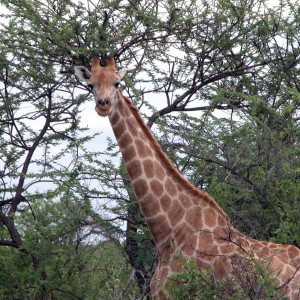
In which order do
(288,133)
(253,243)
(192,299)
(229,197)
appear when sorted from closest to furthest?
(192,299)
(253,243)
(229,197)
(288,133)

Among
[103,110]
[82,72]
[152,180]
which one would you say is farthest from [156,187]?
[82,72]

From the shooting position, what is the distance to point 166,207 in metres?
7.88

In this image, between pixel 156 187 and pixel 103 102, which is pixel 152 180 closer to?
pixel 156 187

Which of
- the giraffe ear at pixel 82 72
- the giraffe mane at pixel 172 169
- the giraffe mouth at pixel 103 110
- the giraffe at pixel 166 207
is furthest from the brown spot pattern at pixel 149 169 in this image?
the giraffe ear at pixel 82 72

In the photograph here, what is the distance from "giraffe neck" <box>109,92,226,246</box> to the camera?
7.86 m

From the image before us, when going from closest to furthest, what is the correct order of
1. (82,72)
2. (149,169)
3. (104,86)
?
(149,169)
(104,86)
(82,72)

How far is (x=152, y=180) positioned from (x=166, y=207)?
0.28m

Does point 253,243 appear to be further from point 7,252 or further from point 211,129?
point 7,252

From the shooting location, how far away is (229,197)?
31.2 feet

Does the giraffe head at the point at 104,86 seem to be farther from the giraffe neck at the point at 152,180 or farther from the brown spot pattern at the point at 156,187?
the brown spot pattern at the point at 156,187

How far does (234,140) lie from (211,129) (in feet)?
1.67

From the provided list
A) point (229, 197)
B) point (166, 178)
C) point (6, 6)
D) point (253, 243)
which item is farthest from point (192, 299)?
point (6, 6)

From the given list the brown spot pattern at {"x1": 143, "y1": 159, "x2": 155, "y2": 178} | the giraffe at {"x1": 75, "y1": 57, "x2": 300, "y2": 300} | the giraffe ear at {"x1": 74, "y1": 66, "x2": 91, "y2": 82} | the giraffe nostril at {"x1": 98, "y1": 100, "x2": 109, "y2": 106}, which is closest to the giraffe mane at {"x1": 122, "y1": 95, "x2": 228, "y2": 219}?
the giraffe at {"x1": 75, "y1": 57, "x2": 300, "y2": 300}

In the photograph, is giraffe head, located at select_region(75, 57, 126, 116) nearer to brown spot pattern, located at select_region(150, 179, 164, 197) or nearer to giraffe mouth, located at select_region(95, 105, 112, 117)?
giraffe mouth, located at select_region(95, 105, 112, 117)
